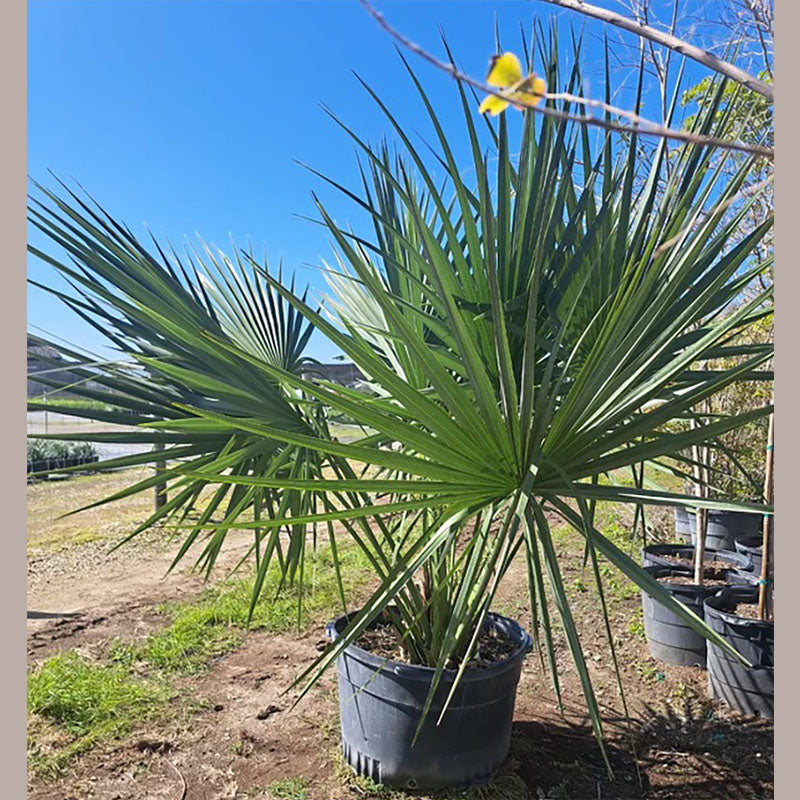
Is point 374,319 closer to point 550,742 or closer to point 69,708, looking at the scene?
point 550,742

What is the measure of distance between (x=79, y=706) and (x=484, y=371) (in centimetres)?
220

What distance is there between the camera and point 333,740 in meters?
2.25

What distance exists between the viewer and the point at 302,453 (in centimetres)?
167

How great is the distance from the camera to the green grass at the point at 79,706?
220cm

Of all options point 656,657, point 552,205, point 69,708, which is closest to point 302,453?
point 552,205

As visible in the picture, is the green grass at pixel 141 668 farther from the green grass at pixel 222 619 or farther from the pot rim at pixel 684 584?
the pot rim at pixel 684 584

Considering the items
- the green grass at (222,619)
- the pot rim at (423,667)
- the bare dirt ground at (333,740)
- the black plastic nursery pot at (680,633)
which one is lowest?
the bare dirt ground at (333,740)

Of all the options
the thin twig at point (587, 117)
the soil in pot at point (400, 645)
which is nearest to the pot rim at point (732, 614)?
the soil in pot at point (400, 645)

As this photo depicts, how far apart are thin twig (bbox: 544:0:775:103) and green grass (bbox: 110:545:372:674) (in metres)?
2.24

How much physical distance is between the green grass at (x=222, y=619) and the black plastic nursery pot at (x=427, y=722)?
0.66 metres

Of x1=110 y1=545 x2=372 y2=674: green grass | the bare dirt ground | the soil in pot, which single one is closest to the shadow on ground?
the bare dirt ground

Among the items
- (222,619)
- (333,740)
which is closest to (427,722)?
(333,740)

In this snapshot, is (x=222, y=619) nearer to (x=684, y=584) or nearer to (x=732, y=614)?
(x=684, y=584)

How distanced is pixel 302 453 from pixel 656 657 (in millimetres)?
2114
